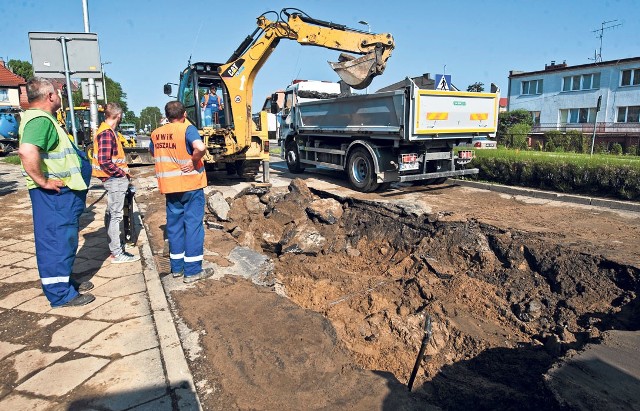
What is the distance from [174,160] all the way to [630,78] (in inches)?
1313

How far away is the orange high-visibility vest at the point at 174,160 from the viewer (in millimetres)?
4141

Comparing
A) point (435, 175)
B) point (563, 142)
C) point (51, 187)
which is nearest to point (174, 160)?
point (51, 187)

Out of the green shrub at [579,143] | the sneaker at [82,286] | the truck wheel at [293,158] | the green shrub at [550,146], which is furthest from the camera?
the green shrub at [550,146]

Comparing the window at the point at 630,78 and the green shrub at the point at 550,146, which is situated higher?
the window at the point at 630,78

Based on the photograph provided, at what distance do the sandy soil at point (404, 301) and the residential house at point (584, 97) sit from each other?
2227 centimetres

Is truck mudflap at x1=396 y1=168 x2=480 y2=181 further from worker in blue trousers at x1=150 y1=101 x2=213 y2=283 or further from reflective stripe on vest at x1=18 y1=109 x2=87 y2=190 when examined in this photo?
reflective stripe on vest at x1=18 y1=109 x2=87 y2=190

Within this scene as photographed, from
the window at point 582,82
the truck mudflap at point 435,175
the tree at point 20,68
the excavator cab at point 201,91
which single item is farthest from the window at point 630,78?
the tree at point 20,68

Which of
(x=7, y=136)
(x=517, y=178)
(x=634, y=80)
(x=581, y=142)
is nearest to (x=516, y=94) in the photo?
(x=634, y=80)

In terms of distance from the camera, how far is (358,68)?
29.0ft

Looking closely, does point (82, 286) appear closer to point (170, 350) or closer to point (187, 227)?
point (187, 227)

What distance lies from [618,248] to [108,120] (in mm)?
6290

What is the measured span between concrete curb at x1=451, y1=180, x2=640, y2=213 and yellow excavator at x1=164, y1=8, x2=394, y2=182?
356 cm

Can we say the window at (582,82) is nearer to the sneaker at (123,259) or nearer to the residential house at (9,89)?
the sneaker at (123,259)

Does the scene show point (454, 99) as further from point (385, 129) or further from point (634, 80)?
point (634, 80)
